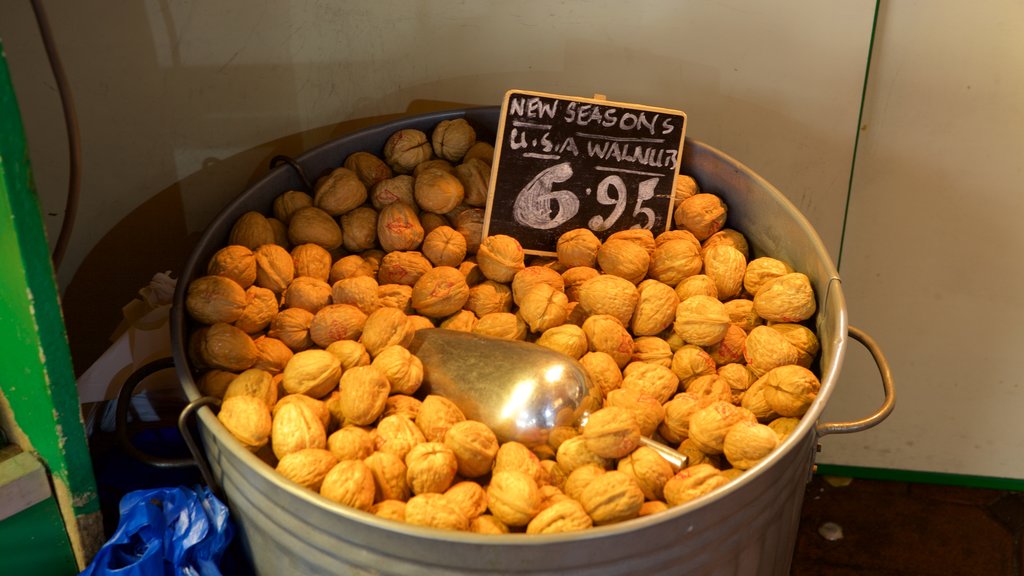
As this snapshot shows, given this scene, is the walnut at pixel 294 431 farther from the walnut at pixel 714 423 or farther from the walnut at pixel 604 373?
the walnut at pixel 714 423

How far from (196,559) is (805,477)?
87cm

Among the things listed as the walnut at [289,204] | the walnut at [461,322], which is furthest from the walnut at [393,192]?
the walnut at [461,322]

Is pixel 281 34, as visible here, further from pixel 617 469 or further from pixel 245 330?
pixel 617 469

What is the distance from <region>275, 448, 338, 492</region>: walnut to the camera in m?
1.16

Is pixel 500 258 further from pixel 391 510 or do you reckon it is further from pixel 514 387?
pixel 391 510

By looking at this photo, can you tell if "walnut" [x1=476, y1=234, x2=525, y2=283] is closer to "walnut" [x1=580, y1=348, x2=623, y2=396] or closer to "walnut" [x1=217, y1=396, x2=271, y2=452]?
"walnut" [x1=580, y1=348, x2=623, y2=396]

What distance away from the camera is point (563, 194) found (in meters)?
1.61

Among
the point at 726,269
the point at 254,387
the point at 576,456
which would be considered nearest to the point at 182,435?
the point at 254,387

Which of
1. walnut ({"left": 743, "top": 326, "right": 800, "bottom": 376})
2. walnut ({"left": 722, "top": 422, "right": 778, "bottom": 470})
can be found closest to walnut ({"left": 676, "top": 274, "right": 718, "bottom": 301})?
walnut ({"left": 743, "top": 326, "right": 800, "bottom": 376})

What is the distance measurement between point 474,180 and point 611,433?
0.60 m

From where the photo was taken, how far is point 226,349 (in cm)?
134

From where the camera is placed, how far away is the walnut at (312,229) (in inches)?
60.9

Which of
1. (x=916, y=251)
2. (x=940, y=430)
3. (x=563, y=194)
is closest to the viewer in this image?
(x=563, y=194)

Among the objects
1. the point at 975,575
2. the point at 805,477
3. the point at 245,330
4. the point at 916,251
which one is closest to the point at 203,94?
the point at 245,330
